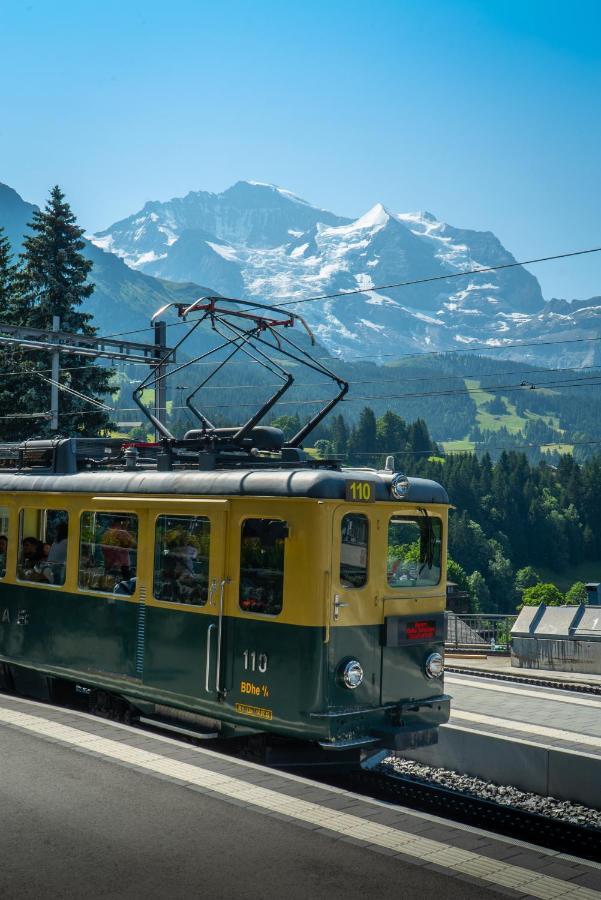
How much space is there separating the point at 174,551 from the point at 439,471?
6570 inches

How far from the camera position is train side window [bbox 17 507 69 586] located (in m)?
11.9

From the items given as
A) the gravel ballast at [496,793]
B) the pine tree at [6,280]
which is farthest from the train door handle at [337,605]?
the pine tree at [6,280]

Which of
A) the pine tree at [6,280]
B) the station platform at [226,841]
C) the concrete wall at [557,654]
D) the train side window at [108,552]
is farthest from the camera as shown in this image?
the pine tree at [6,280]

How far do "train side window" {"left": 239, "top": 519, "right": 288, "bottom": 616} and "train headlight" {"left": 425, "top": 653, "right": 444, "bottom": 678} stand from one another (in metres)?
1.87

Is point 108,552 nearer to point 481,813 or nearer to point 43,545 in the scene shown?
point 43,545

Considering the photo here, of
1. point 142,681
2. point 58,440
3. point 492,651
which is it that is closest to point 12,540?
point 58,440

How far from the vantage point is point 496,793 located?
10.2m

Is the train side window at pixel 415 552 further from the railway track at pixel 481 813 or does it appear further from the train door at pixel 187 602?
the railway track at pixel 481 813

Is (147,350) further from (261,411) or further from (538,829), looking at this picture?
(538,829)

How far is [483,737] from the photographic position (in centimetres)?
1053

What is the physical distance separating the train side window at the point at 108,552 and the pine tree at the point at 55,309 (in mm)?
26575

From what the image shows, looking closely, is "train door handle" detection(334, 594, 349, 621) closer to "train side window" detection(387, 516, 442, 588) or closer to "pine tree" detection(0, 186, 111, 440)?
"train side window" detection(387, 516, 442, 588)

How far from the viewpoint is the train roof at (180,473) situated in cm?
941

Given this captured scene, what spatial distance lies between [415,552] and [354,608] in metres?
1.23
